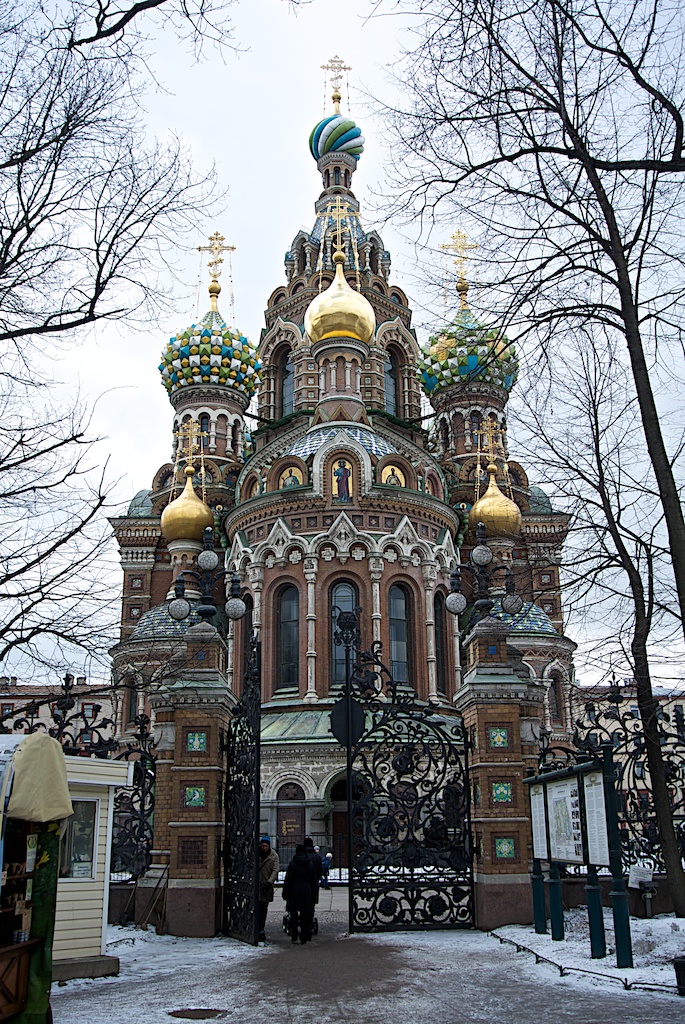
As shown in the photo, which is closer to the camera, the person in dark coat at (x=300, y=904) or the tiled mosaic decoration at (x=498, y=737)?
the person in dark coat at (x=300, y=904)

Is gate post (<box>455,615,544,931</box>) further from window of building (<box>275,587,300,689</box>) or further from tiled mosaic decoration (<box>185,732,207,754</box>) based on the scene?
window of building (<box>275,587,300,689</box>)

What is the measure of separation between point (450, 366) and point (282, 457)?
1226 centimetres

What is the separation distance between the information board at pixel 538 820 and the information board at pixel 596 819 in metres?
1.33

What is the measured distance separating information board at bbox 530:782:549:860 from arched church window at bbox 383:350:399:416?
25.2 m

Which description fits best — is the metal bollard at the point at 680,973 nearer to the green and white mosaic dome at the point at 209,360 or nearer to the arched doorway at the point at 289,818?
the arched doorway at the point at 289,818

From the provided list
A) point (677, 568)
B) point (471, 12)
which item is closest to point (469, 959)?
point (677, 568)

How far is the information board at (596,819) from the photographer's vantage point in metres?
8.19

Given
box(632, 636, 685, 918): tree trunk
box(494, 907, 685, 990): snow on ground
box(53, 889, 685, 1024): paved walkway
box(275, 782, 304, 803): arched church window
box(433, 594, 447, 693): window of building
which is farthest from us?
box(433, 594, 447, 693): window of building

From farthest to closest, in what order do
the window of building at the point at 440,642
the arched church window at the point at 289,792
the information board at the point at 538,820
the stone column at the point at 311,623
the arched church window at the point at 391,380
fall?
the arched church window at the point at 391,380 → the window of building at the point at 440,642 → the stone column at the point at 311,623 → the arched church window at the point at 289,792 → the information board at the point at 538,820

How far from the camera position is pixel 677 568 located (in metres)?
8.27

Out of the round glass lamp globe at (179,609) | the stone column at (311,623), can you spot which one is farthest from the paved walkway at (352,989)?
the stone column at (311,623)

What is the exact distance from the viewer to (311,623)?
2445 centimetres

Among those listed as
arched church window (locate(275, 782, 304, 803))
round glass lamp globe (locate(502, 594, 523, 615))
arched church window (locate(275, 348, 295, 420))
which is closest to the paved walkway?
→ round glass lamp globe (locate(502, 594, 523, 615))

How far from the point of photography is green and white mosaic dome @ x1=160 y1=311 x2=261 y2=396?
36.7 metres
